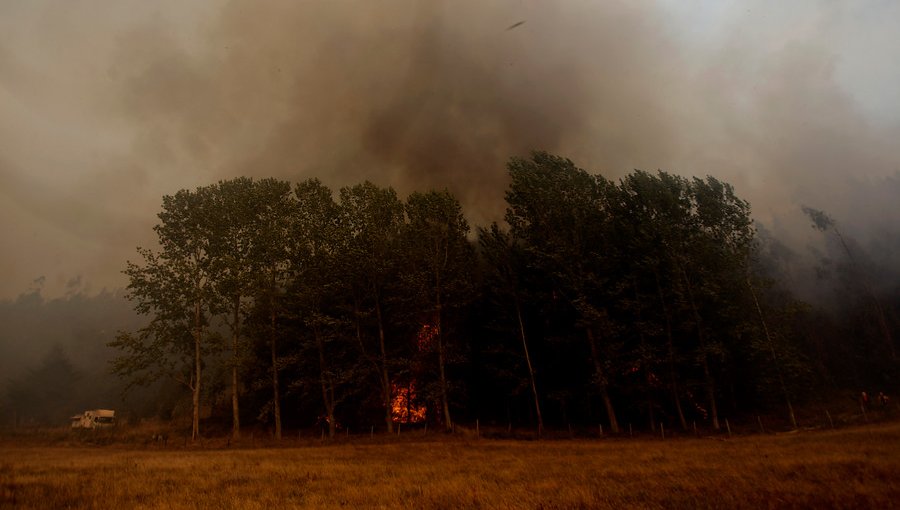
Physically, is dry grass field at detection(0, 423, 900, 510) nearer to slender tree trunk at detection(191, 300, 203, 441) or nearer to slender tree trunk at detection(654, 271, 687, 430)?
slender tree trunk at detection(654, 271, 687, 430)

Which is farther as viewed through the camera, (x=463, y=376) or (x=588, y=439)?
(x=463, y=376)

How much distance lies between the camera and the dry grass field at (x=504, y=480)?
1206 centimetres

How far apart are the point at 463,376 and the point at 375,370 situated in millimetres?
12950

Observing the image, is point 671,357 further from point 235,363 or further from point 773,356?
point 235,363

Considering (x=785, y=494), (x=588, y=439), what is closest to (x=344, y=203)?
(x=588, y=439)

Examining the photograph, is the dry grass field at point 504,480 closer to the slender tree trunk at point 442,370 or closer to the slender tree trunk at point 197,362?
the slender tree trunk at point 442,370

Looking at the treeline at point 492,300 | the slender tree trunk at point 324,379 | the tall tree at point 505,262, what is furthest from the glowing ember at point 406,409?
the tall tree at point 505,262

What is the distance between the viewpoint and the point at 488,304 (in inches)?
1946

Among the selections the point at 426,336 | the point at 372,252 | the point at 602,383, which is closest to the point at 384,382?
the point at 426,336

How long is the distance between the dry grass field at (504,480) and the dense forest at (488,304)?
14469 millimetres

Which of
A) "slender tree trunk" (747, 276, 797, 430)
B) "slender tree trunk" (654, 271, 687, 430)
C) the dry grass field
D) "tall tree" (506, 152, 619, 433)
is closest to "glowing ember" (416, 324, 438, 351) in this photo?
"tall tree" (506, 152, 619, 433)

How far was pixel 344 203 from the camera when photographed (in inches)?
1740

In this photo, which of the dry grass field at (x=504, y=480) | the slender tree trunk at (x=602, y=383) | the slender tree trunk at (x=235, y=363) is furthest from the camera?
the slender tree trunk at (x=235, y=363)

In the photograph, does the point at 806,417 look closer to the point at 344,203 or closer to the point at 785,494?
the point at 785,494
